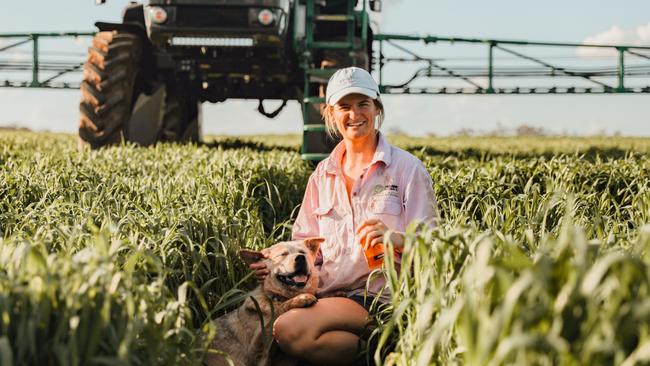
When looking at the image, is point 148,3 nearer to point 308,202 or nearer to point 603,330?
point 308,202

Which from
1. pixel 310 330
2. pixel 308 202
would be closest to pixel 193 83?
pixel 308 202

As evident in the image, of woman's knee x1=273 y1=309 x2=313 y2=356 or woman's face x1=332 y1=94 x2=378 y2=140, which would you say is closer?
woman's knee x1=273 y1=309 x2=313 y2=356

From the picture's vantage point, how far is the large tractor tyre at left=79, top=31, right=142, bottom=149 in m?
10.2

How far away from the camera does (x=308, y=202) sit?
405 cm

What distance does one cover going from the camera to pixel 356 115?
374cm

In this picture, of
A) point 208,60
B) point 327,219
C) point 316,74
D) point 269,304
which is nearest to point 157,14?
point 208,60

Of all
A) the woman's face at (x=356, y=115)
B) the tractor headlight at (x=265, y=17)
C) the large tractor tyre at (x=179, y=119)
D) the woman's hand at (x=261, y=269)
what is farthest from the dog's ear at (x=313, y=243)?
the large tractor tyre at (x=179, y=119)

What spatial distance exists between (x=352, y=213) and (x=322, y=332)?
0.63m

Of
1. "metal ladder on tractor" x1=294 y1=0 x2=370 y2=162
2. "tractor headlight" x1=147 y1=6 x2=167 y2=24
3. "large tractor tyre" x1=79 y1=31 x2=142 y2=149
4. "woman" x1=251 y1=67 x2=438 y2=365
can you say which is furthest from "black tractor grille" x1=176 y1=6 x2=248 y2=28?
"woman" x1=251 y1=67 x2=438 y2=365

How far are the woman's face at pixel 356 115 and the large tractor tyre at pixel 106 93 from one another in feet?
22.7

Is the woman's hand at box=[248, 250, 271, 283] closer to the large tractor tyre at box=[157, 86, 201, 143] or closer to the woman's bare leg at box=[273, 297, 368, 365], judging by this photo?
the woman's bare leg at box=[273, 297, 368, 365]

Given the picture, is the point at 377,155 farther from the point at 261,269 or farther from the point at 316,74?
the point at 316,74

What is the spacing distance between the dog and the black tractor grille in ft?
20.8

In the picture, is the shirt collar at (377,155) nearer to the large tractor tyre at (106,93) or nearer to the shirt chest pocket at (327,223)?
the shirt chest pocket at (327,223)
